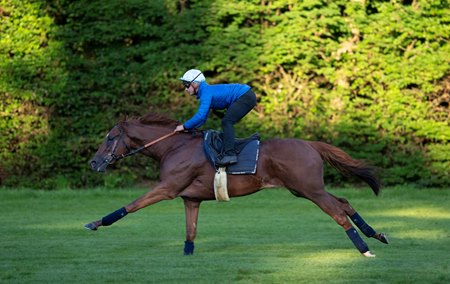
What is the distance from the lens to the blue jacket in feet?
34.4

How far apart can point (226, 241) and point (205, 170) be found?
4.82ft

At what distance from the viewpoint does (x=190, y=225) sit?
10.6 meters

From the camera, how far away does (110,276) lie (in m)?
8.81

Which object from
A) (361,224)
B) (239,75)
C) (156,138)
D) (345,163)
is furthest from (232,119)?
(239,75)

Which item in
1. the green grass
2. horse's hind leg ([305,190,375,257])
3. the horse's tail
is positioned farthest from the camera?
the horse's tail

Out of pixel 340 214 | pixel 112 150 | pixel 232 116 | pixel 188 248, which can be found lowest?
pixel 188 248

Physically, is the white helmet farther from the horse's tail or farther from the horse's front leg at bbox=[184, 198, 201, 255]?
the horse's tail

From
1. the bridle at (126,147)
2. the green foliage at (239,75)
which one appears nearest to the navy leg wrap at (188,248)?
the bridle at (126,147)

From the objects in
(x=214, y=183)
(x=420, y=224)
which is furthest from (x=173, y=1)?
(x=214, y=183)

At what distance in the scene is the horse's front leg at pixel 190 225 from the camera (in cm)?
1045

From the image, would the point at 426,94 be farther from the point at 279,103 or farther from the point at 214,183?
the point at 214,183

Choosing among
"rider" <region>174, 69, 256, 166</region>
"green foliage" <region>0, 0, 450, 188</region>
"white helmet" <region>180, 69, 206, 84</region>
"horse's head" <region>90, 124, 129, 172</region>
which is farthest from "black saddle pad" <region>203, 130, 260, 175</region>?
"green foliage" <region>0, 0, 450, 188</region>

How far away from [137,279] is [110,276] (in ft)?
0.99

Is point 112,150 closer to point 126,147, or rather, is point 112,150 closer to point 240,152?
point 126,147
